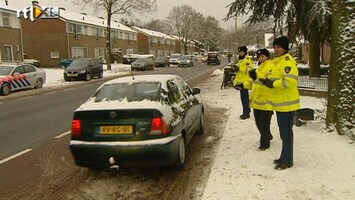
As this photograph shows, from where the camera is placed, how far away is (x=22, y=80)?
1839cm

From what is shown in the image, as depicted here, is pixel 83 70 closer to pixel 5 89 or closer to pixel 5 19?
pixel 5 89

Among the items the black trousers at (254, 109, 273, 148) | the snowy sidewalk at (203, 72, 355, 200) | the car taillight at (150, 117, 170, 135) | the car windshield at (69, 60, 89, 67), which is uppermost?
the car windshield at (69, 60, 89, 67)

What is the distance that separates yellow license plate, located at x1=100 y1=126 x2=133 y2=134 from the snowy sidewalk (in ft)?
4.26

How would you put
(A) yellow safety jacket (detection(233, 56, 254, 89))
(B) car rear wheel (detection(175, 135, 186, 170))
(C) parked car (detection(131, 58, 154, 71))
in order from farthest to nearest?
(C) parked car (detection(131, 58, 154, 71))
(A) yellow safety jacket (detection(233, 56, 254, 89))
(B) car rear wheel (detection(175, 135, 186, 170))

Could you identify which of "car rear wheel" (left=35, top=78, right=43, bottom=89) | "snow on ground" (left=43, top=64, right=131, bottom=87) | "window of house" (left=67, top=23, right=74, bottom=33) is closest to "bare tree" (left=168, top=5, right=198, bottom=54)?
"window of house" (left=67, top=23, right=74, bottom=33)

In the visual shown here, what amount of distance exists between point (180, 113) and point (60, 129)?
4.36 meters

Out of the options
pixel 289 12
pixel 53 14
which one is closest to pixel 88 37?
pixel 53 14

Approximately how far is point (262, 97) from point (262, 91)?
10 cm

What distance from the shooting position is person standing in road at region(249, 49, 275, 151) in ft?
18.7

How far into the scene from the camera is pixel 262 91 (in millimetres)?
5941

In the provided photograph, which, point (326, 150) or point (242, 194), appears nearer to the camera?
point (242, 194)

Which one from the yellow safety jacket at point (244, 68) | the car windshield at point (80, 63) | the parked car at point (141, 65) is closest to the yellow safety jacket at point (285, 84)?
the yellow safety jacket at point (244, 68)

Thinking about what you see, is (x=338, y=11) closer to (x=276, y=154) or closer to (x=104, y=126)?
(x=276, y=154)

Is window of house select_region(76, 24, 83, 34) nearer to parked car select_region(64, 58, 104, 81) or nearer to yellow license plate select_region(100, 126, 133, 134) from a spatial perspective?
parked car select_region(64, 58, 104, 81)
